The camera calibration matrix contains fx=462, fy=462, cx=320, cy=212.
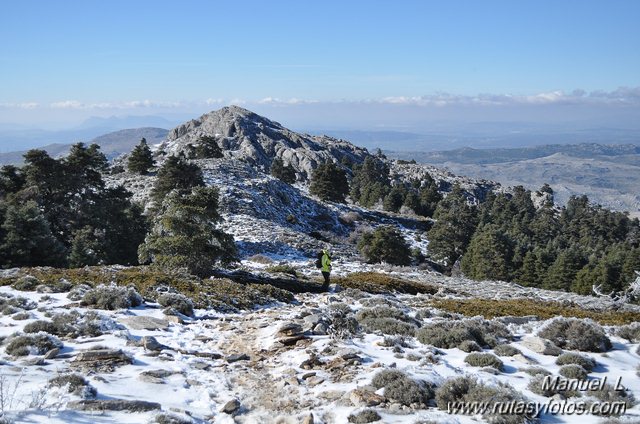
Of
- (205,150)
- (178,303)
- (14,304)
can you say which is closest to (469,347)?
(178,303)

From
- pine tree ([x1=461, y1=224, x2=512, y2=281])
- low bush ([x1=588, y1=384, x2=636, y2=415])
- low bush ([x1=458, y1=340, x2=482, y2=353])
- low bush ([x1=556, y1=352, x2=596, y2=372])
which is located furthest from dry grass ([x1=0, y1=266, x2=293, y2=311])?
pine tree ([x1=461, y1=224, x2=512, y2=281])

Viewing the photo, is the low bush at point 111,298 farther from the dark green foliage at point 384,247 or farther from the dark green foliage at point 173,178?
the dark green foliage at point 384,247

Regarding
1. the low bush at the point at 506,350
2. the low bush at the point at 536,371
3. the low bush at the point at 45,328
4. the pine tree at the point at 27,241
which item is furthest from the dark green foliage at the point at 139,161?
the low bush at the point at 536,371

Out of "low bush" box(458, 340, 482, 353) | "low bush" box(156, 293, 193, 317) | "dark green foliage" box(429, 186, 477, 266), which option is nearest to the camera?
"low bush" box(458, 340, 482, 353)

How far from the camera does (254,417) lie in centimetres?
793

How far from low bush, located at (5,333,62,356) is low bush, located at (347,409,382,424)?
22.8 ft

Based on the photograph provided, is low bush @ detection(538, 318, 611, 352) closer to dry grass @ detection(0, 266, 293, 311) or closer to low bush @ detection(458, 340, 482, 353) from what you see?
low bush @ detection(458, 340, 482, 353)

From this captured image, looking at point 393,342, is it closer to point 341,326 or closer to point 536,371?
point 341,326

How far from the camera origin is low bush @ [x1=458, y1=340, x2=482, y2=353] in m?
11.1

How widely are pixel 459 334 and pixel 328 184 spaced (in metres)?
59.6

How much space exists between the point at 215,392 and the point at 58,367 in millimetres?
3214

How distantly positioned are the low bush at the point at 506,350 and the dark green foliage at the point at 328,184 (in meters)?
60.0

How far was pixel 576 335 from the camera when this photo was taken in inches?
470

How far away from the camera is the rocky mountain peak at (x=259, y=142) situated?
383ft
